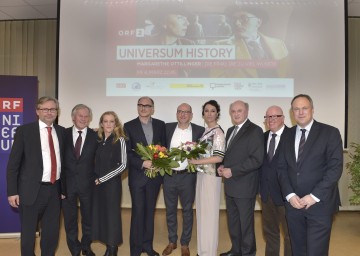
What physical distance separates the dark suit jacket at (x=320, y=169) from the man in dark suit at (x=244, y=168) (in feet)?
2.15

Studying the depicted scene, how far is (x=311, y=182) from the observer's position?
2.65 meters

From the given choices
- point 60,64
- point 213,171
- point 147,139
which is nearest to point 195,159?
point 213,171

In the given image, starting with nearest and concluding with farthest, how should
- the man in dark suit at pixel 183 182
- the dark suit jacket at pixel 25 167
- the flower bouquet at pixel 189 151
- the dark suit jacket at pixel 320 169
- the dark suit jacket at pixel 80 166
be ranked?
1. the dark suit jacket at pixel 320 169
2. the dark suit jacket at pixel 25 167
3. the flower bouquet at pixel 189 151
4. the dark suit jacket at pixel 80 166
5. the man in dark suit at pixel 183 182

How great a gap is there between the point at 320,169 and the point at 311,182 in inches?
4.8

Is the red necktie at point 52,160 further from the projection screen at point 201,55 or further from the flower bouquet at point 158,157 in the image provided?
the projection screen at point 201,55

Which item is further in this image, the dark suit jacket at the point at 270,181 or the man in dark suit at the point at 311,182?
the dark suit jacket at the point at 270,181

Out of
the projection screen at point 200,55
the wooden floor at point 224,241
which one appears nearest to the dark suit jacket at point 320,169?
the wooden floor at point 224,241

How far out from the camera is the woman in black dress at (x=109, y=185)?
139 inches

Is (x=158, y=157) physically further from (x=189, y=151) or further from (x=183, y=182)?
(x=183, y=182)

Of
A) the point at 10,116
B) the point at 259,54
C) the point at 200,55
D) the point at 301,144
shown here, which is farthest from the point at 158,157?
the point at 259,54

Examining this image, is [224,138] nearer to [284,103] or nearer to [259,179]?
[259,179]

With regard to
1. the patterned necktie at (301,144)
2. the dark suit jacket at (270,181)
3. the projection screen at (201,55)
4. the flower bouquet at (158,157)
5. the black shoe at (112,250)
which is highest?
the projection screen at (201,55)

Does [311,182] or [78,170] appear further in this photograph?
[78,170]

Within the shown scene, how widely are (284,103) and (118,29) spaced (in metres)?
2.82
